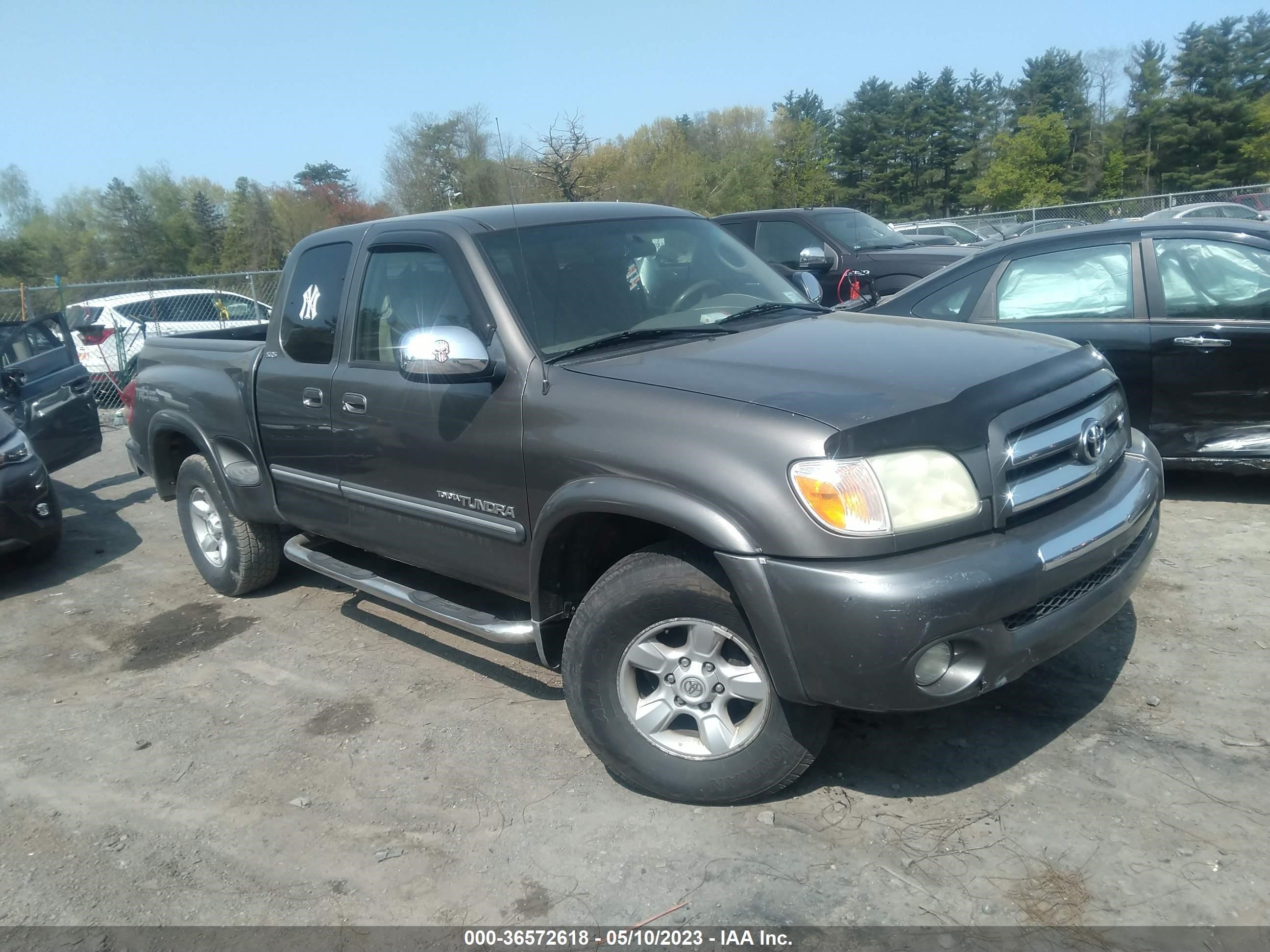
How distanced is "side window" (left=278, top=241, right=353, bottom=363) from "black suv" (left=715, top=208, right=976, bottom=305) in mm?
6066

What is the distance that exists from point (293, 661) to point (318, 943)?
89.4 inches

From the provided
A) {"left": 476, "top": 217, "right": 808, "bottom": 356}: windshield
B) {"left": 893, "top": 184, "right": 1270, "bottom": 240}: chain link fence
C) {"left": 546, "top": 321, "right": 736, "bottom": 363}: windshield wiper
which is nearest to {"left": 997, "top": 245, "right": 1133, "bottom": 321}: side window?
{"left": 476, "top": 217, "right": 808, "bottom": 356}: windshield

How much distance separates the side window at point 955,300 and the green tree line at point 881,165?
440 inches

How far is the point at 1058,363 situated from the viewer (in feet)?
11.3

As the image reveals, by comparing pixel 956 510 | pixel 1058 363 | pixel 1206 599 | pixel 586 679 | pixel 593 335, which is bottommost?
pixel 1206 599

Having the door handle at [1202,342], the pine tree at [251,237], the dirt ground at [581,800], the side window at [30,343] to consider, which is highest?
the pine tree at [251,237]

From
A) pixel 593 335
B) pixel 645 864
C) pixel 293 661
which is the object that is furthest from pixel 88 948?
pixel 593 335

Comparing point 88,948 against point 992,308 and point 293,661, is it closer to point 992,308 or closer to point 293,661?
point 293,661

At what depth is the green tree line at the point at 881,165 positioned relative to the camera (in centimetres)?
2986

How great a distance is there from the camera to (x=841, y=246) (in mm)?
10766

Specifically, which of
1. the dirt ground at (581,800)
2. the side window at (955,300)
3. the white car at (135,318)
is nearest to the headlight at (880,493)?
the dirt ground at (581,800)

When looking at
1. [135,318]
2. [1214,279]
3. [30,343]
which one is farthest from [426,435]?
[135,318]

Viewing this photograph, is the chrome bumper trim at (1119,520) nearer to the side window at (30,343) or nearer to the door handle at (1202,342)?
the door handle at (1202,342)

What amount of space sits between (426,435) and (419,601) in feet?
2.32
